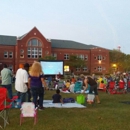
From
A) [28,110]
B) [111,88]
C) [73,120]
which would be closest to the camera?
[28,110]

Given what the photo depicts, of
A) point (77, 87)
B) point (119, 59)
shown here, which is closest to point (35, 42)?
point (119, 59)

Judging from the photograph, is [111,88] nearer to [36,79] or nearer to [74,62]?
[36,79]

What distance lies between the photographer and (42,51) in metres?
55.8

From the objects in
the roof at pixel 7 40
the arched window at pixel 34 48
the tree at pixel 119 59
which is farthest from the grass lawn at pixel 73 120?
the tree at pixel 119 59

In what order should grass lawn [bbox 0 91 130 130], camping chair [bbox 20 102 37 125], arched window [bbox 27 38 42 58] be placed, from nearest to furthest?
grass lawn [bbox 0 91 130 130] < camping chair [bbox 20 102 37 125] < arched window [bbox 27 38 42 58]

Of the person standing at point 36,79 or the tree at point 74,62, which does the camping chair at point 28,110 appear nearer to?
the person standing at point 36,79

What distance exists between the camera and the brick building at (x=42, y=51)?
54062 millimetres

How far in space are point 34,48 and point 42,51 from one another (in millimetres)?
1851

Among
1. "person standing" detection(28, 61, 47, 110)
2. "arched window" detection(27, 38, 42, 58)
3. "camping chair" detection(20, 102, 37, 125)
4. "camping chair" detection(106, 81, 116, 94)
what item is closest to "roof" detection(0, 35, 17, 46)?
"arched window" detection(27, 38, 42, 58)

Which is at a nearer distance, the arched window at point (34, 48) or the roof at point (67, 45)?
the arched window at point (34, 48)

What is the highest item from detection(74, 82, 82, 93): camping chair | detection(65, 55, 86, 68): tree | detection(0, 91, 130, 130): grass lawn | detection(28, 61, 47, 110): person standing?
detection(65, 55, 86, 68): tree

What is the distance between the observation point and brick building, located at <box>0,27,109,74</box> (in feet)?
177

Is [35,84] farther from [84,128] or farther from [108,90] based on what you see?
[108,90]

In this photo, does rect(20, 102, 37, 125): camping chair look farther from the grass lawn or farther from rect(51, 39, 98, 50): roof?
rect(51, 39, 98, 50): roof
